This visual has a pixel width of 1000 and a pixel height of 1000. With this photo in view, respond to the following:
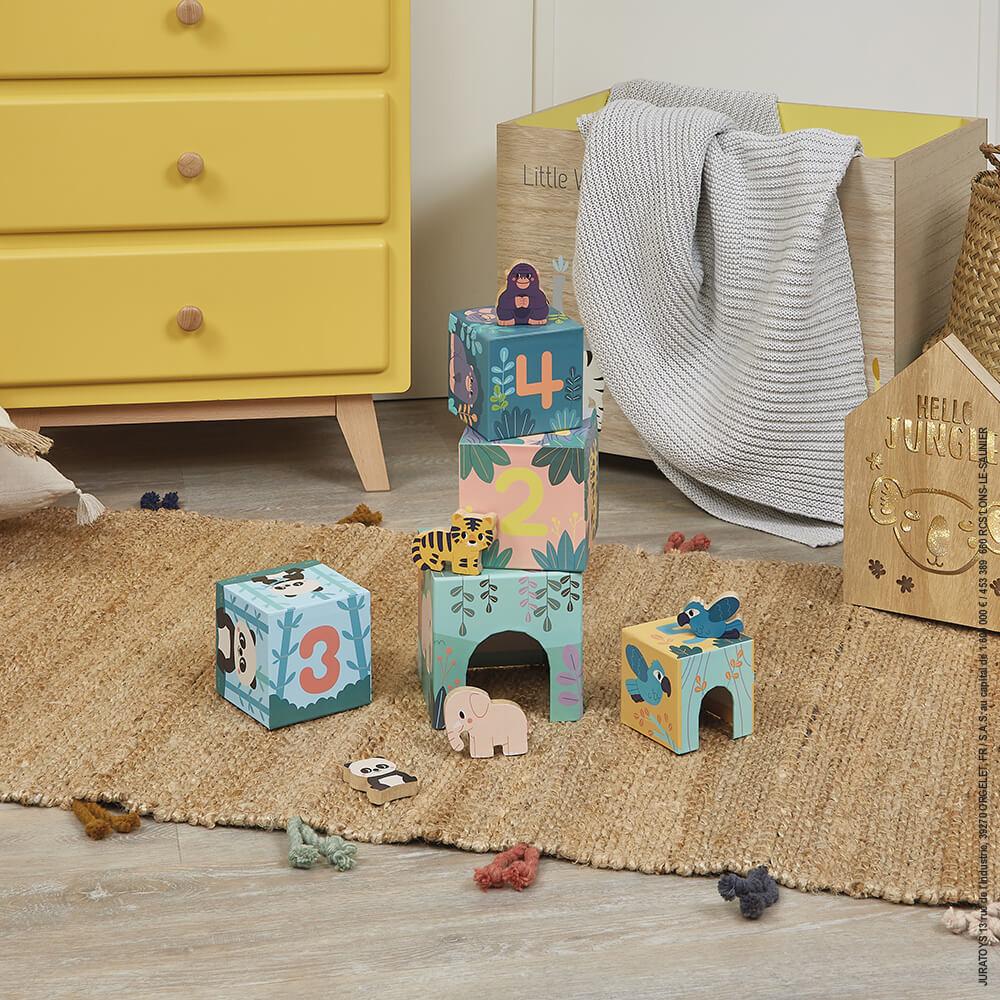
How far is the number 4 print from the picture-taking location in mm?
1327

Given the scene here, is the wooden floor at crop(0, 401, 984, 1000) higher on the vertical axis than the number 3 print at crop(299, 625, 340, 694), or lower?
lower

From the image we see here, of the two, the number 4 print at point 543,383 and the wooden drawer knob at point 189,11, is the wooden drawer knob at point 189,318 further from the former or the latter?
the number 4 print at point 543,383

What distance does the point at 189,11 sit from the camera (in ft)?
5.97

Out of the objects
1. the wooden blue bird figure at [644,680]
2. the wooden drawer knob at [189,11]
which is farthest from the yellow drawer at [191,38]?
the wooden blue bird figure at [644,680]

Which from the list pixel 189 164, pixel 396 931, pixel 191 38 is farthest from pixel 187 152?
pixel 396 931

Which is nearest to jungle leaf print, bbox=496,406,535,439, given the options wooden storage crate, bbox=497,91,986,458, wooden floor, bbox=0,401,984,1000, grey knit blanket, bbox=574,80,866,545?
wooden floor, bbox=0,401,984,1000

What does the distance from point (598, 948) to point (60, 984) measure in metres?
0.37

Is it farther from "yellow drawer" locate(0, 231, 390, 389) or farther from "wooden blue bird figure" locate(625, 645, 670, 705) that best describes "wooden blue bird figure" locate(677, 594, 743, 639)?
"yellow drawer" locate(0, 231, 390, 389)

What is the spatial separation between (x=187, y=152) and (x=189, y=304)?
0.65 ft

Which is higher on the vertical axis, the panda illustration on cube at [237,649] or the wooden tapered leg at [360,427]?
the wooden tapered leg at [360,427]

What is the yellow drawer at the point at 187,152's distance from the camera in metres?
1.84

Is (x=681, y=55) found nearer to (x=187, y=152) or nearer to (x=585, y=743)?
(x=187, y=152)

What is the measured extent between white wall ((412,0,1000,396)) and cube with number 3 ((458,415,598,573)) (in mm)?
1236

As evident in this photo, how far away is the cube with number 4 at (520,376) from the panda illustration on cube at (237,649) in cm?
29
